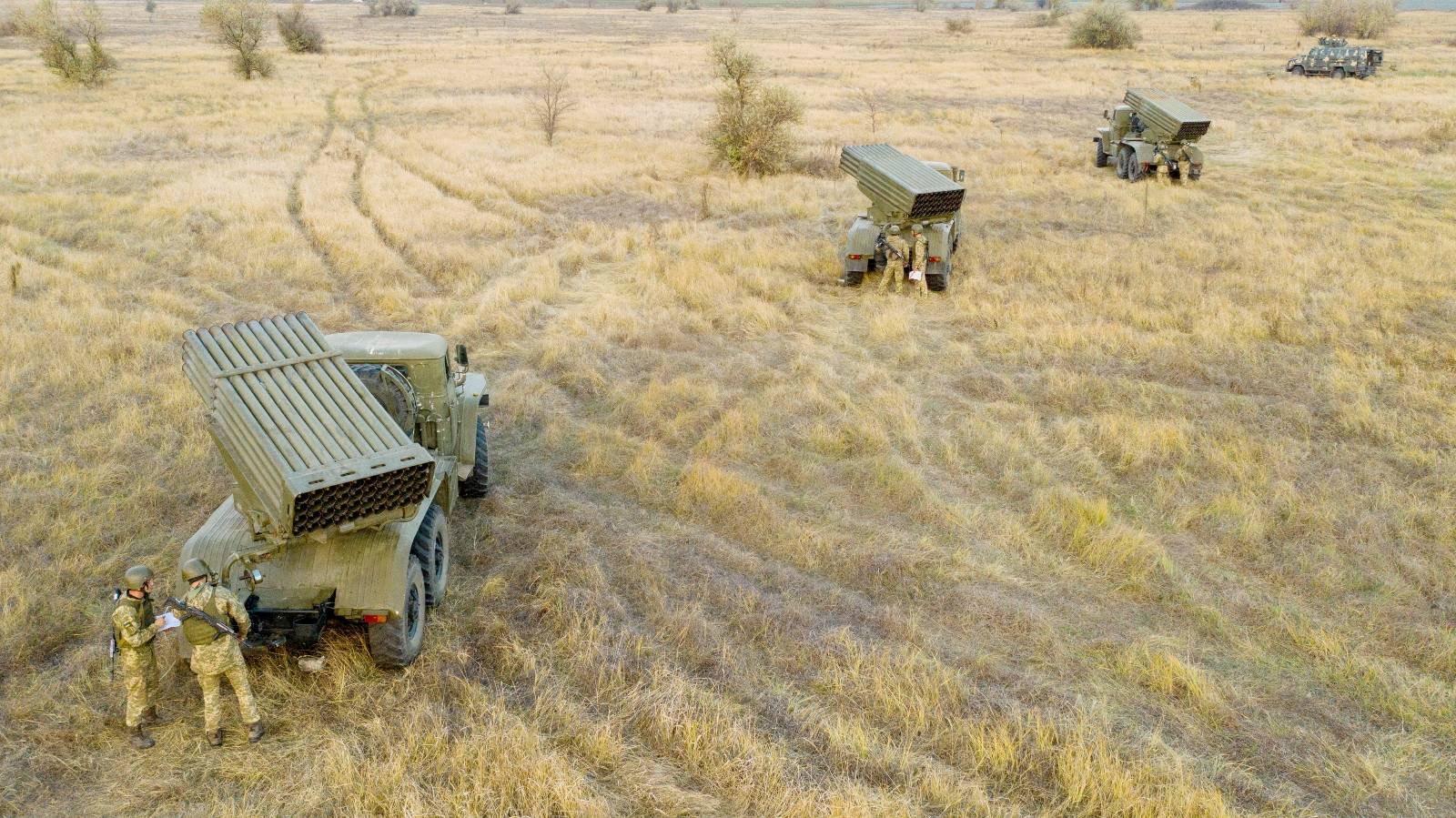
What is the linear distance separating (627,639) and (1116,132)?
856 inches

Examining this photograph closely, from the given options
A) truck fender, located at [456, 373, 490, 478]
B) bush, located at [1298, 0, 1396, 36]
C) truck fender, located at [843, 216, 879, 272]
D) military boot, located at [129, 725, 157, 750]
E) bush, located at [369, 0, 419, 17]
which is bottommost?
military boot, located at [129, 725, 157, 750]

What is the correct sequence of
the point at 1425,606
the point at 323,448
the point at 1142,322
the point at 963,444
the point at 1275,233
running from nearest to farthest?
the point at 323,448
the point at 1425,606
the point at 963,444
the point at 1142,322
the point at 1275,233

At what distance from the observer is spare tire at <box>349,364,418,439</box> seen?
723 cm

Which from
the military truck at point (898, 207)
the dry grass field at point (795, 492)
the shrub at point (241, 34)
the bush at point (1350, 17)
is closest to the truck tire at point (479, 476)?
the dry grass field at point (795, 492)

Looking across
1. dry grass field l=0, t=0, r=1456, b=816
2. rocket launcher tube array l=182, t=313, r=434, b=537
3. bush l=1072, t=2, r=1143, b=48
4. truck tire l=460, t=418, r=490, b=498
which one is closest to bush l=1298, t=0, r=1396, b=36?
bush l=1072, t=2, r=1143, b=48

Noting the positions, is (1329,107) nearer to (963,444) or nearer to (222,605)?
(963,444)

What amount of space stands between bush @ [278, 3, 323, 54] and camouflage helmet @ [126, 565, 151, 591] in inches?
2042

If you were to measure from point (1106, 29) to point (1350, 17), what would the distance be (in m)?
16.4

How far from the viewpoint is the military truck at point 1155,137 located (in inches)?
872

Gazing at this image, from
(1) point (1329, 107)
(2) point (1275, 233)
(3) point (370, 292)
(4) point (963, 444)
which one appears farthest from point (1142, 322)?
(1) point (1329, 107)

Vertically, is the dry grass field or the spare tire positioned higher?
the spare tire

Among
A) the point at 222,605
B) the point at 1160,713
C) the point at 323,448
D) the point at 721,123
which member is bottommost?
the point at 1160,713

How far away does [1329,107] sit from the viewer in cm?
3319

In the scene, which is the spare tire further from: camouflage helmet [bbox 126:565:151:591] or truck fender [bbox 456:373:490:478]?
camouflage helmet [bbox 126:565:151:591]
